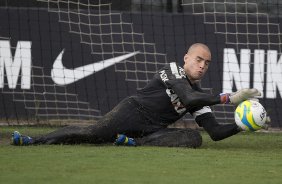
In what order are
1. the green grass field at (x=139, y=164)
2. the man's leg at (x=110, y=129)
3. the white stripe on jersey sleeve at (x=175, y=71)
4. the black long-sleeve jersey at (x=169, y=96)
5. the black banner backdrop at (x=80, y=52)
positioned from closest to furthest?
the green grass field at (x=139, y=164)
the black long-sleeve jersey at (x=169, y=96)
the white stripe on jersey sleeve at (x=175, y=71)
the man's leg at (x=110, y=129)
the black banner backdrop at (x=80, y=52)

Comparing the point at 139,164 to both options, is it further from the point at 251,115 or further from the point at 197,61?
the point at 197,61

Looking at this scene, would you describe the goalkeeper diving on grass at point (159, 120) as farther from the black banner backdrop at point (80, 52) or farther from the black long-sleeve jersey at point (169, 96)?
the black banner backdrop at point (80, 52)

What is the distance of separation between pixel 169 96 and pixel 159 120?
1.17 feet

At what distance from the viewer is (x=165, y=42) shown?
571 inches

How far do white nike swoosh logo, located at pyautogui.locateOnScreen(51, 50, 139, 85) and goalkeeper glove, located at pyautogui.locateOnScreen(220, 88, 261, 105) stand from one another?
5.13 metres

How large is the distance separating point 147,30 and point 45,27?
183cm

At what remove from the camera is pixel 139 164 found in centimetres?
823

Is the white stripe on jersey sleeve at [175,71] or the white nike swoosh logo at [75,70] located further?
the white nike swoosh logo at [75,70]

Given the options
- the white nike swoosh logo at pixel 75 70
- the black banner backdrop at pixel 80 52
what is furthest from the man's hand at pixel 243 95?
the white nike swoosh logo at pixel 75 70

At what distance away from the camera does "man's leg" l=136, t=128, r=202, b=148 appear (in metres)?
10.1

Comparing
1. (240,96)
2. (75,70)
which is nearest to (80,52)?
(75,70)

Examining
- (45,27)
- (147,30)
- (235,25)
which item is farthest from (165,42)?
(45,27)

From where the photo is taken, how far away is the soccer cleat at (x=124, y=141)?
10.0 m

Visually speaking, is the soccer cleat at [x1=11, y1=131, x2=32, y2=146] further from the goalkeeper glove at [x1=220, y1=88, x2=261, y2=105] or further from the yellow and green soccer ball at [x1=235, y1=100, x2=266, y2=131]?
the yellow and green soccer ball at [x1=235, y1=100, x2=266, y2=131]
